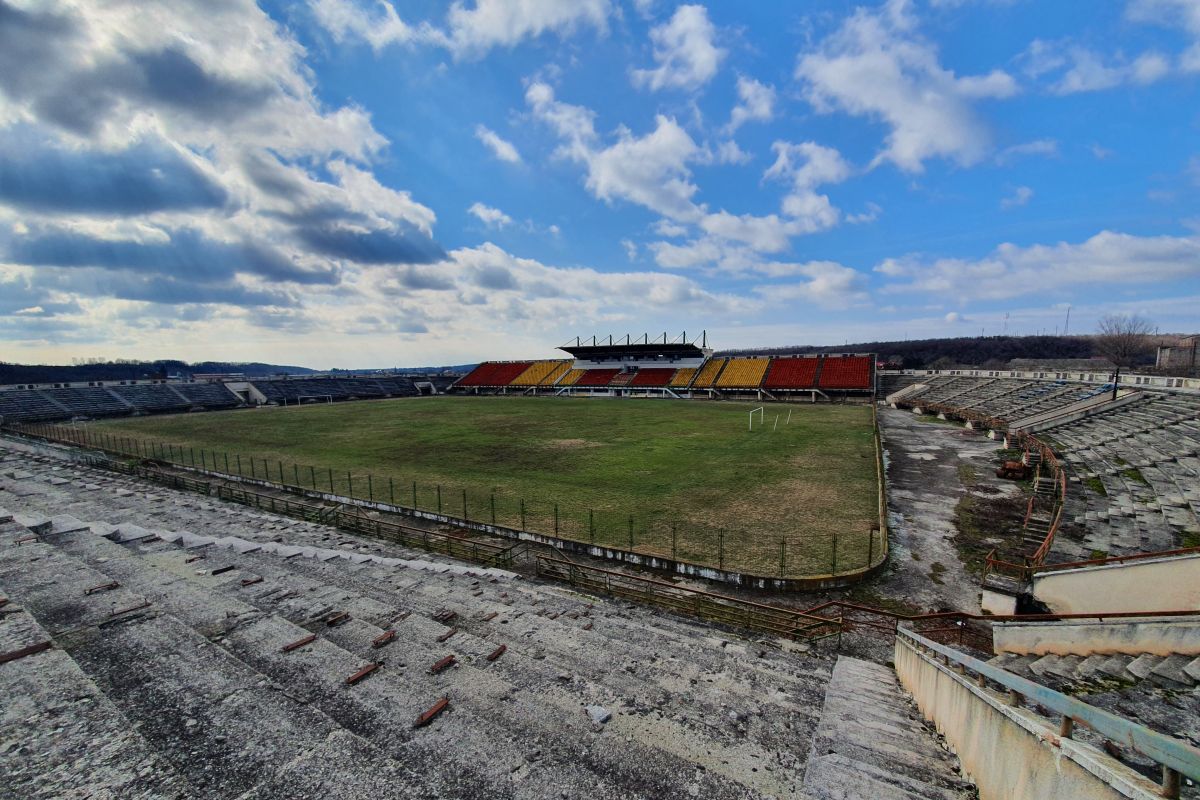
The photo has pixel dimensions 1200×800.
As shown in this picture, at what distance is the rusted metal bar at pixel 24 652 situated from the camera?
6234 mm

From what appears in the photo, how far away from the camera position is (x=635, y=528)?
15.2 m

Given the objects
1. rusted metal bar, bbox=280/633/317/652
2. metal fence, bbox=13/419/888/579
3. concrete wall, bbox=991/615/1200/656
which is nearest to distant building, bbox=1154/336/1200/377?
metal fence, bbox=13/419/888/579

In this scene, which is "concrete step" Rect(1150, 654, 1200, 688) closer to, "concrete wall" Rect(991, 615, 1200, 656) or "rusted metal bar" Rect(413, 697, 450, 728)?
"concrete wall" Rect(991, 615, 1200, 656)

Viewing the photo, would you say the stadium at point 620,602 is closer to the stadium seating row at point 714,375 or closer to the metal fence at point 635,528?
the metal fence at point 635,528

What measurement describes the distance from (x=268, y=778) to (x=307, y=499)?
55.8ft

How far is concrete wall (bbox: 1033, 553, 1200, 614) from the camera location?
8375mm

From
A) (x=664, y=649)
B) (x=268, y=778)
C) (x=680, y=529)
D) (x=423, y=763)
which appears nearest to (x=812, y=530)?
(x=680, y=529)

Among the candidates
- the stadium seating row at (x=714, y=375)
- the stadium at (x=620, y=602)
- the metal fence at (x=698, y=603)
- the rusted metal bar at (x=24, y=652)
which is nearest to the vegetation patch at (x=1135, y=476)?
the stadium at (x=620, y=602)

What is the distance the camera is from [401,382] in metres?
81.8

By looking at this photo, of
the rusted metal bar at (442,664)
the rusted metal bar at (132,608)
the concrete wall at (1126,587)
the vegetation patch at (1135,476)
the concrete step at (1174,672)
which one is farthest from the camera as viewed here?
→ the vegetation patch at (1135,476)

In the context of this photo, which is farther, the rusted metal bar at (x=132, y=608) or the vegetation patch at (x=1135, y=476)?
the vegetation patch at (x=1135, y=476)

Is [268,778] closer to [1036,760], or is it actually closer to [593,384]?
[1036,760]

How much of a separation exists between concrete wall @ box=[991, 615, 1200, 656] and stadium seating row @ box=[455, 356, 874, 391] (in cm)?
5062

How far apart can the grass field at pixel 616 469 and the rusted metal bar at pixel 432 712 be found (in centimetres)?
804
